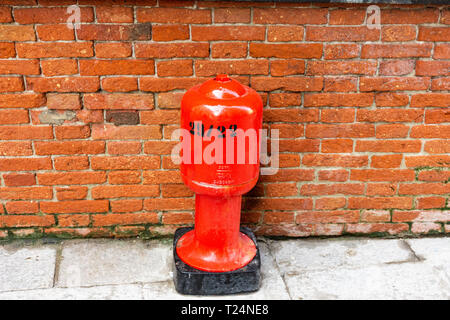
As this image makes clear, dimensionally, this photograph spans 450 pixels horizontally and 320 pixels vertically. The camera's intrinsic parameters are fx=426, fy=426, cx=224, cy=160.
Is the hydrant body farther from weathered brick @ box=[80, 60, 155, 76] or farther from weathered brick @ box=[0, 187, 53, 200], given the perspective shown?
weathered brick @ box=[0, 187, 53, 200]

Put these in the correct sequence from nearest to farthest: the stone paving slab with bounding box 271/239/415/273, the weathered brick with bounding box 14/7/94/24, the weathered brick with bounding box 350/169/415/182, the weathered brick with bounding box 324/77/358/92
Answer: the weathered brick with bounding box 14/7/94/24 → the weathered brick with bounding box 324/77/358/92 → the stone paving slab with bounding box 271/239/415/273 → the weathered brick with bounding box 350/169/415/182

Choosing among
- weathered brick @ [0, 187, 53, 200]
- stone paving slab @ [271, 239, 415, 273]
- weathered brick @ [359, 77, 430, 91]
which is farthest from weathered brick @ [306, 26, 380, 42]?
weathered brick @ [0, 187, 53, 200]

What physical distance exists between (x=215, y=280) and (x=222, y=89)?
973 millimetres

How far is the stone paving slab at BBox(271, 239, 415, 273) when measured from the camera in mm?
2471

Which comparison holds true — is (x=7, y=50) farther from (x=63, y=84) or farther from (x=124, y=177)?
(x=124, y=177)

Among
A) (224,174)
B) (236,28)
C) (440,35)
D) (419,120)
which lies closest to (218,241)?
(224,174)

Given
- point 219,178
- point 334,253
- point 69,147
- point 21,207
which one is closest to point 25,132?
point 69,147

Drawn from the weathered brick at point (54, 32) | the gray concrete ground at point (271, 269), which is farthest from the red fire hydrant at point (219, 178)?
the weathered brick at point (54, 32)

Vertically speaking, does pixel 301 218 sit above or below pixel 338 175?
below

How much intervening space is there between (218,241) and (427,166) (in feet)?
4.51

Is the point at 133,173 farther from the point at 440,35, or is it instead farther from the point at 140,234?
the point at 440,35

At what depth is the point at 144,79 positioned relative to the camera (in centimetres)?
230

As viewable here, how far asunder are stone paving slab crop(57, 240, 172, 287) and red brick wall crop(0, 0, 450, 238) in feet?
0.31

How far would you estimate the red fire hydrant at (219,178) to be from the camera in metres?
1.92
